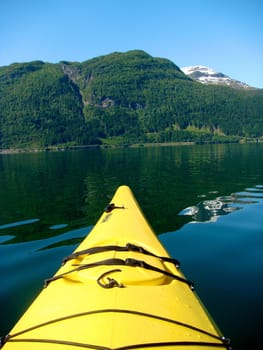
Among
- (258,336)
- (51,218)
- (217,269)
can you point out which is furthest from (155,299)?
(51,218)

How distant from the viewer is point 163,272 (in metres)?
5.71

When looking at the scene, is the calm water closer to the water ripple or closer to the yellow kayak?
the water ripple

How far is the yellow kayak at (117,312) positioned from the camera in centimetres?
386

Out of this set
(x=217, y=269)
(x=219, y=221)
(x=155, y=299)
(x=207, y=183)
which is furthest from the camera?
(x=207, y=183)

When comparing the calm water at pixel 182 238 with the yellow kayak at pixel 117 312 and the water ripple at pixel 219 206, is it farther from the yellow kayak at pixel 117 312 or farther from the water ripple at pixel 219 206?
the yellow kayak at pixel 117 312

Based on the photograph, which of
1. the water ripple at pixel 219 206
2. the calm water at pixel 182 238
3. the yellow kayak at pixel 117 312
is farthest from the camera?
the water ripple at pixel 219 206

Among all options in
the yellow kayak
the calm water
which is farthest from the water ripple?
the yellow kayak

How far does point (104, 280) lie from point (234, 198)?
1770 centimetres

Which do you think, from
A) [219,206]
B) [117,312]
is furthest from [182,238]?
[117,312]

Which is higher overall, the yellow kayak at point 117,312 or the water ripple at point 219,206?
the yellow kayak at point 117,312

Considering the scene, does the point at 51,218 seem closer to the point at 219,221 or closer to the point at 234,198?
the point at 219,221

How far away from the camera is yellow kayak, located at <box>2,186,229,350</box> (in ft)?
12.7

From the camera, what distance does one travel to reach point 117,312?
4.28 m

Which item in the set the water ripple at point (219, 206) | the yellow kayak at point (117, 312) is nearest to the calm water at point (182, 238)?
the water ripple at point (219, 206)
